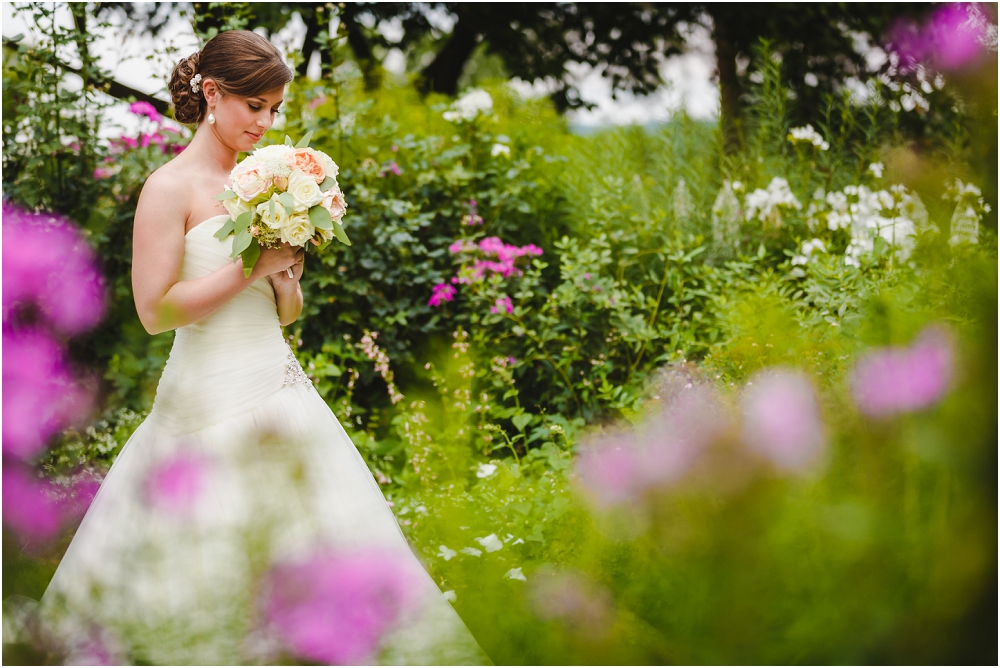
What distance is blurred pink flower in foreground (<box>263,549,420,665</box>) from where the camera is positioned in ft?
1.96

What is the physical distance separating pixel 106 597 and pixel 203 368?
1.10 metres

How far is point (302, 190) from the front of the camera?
1583mm

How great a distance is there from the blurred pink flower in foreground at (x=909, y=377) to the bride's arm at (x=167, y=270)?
4.38 ft

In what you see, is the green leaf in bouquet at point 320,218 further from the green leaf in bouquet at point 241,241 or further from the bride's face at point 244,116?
the bride's face at point 244,116

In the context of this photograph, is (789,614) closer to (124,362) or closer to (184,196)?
(184,196)

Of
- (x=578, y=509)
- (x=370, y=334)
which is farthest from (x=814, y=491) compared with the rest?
Result: (x=370, y=334)

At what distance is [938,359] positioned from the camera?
0.63 meters

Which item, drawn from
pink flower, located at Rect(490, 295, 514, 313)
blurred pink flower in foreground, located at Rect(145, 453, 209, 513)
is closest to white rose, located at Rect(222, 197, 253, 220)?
blurred pink flower in foreground, located at Rect(145, 453, 209, 513)

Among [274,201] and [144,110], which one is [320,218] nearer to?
[274,201]

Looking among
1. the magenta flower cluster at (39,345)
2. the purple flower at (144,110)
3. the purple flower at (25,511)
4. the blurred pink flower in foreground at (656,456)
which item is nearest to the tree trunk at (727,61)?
the purple flower at (144,110)

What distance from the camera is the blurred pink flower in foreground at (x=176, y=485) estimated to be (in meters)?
0.80

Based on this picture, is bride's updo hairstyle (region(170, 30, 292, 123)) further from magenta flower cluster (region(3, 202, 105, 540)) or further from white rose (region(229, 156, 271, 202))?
magenta flower cluster (region(3, 202, 105, 540))

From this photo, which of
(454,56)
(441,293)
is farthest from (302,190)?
(454,56)

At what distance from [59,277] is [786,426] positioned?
3253 millimetres
